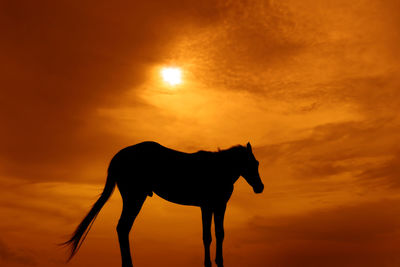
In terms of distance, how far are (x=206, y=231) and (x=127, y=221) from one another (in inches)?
89.7

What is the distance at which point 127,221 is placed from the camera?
10.2m

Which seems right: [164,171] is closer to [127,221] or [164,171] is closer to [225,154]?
[127,221]

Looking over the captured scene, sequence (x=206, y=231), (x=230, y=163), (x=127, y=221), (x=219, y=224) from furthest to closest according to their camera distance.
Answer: (x=230, y=163), (x=219, y=224), (x=206, y=231), (x=127, y=221)

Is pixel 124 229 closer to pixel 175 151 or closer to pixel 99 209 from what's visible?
pixel 99 209

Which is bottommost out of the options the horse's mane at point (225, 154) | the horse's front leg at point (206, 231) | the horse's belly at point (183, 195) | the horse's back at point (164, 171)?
the horse's front leg at point (206, 231)

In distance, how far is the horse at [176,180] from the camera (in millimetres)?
10375

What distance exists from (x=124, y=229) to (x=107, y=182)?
1.54 metres

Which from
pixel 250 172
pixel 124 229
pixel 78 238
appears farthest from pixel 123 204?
pixel 250 172

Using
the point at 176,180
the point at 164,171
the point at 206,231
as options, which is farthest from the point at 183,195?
the point at 206,231

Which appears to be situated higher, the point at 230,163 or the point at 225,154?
the point at 225,154

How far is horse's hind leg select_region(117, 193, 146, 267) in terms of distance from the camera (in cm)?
1003

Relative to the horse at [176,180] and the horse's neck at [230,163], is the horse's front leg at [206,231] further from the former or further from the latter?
the horse's neck at [230,163]

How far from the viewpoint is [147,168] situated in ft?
35.5

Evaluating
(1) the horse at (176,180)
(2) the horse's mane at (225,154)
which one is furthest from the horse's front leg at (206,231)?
(2) the horse's mane at (225,154)
